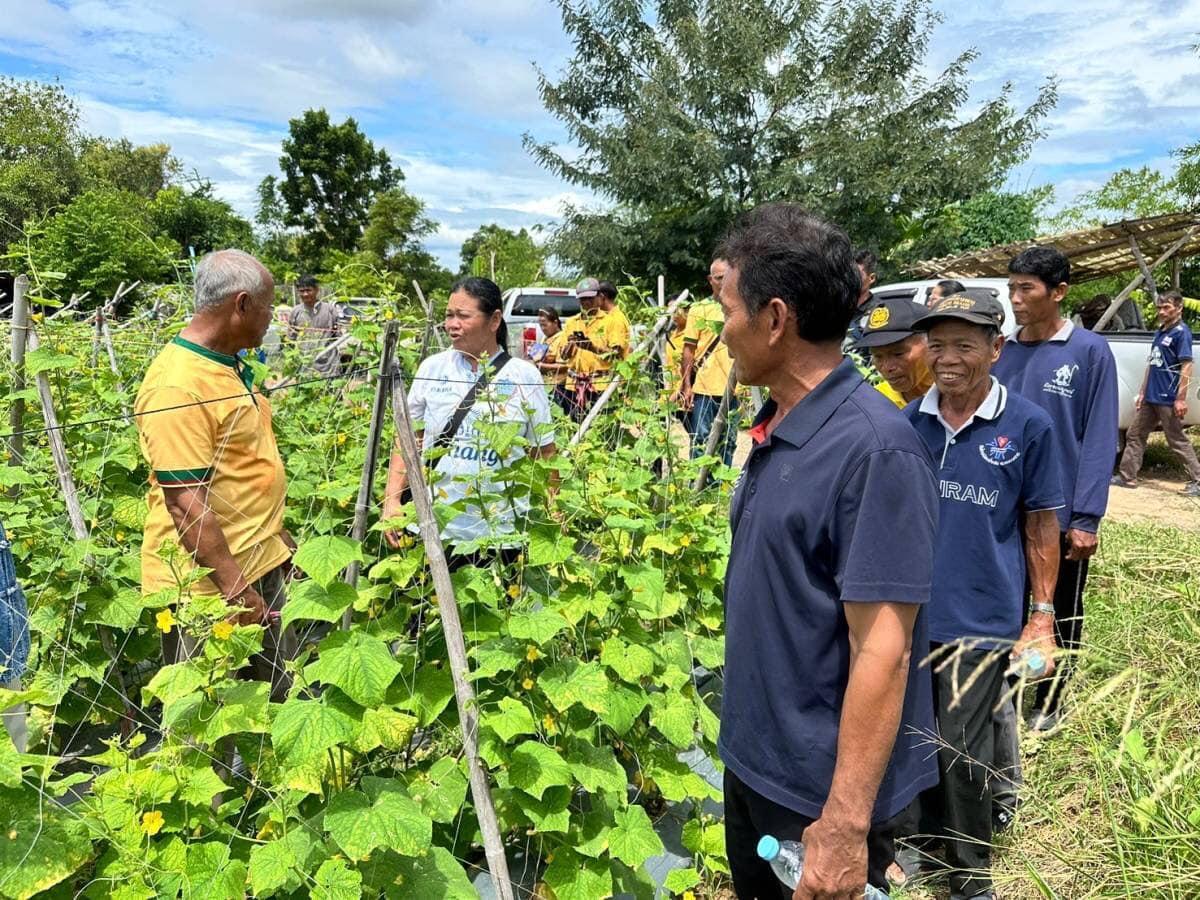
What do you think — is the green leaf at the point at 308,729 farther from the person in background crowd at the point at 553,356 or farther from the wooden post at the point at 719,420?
the person in background crowd at the point at 553,356

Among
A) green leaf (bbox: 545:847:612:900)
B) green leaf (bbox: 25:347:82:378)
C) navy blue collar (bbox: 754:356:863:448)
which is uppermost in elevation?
navy blue collar (bbox: 754:356:863:448)

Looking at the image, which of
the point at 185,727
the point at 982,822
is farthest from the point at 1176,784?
the point at 185,727

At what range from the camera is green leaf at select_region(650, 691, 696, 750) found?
2150 millimetres

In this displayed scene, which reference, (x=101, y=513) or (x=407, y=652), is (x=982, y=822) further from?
(x=101, y=513)

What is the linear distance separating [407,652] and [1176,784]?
1804 millimetres

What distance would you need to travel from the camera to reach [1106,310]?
296 inches

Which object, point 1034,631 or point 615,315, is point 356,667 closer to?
point 1034,631

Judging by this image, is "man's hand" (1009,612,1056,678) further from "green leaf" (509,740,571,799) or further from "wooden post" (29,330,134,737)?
"wooden post" (29,330,134,737)

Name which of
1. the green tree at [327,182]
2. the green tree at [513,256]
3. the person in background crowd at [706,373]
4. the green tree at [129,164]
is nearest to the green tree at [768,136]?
the green tree at [513,256]

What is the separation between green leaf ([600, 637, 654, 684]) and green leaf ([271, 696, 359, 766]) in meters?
0.71

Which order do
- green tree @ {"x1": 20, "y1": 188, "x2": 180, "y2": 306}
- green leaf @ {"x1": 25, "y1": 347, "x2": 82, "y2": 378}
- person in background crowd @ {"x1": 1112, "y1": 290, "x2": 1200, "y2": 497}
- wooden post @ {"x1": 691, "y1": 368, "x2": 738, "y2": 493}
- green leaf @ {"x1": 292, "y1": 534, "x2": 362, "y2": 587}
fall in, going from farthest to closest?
person in background crowd @ {"x1": 1112, "y1": 290, "x2": 1200, "y2": 497}, green tree @ {"x1": 20, "y1": 188, "x2": 180, "y2": 306}, wooden post @ {"x1": 691, "y1": 368, "x2": 738, "y2": 493}, green leaf @ {"x1": 25, "y1": 347, "x2": 82, "y2": 378}, green leaf @ {"x1": 292, "y1": 534, "x2": 362, "y2": 587}

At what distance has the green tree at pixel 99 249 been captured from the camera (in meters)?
3.98

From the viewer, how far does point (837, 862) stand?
1302 millimetres

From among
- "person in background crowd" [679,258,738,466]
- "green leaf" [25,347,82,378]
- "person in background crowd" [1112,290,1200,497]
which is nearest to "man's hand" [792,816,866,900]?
"person in background crowd" [679,258,738,466]
